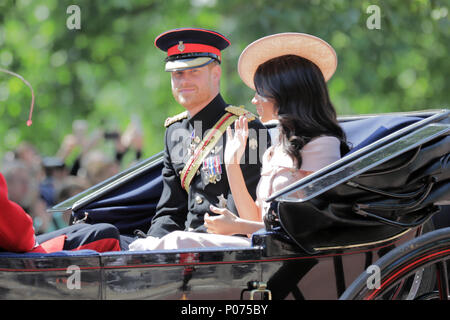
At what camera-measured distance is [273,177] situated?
9.98 ft

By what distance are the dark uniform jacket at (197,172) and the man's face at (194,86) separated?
0.05 meters

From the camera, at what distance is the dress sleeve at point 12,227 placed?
2.62m

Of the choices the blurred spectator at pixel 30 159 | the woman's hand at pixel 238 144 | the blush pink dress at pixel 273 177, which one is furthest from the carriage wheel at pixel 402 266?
the blurred spectator at pixel 30 159

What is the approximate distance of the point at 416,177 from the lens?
9.29 ft

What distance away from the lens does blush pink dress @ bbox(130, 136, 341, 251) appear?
2.82 meters

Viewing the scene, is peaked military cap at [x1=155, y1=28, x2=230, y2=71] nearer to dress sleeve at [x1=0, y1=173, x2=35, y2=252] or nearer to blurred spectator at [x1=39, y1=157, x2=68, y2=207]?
dress sleeve at [x1=0, y1=173, x2=35, y2=252]

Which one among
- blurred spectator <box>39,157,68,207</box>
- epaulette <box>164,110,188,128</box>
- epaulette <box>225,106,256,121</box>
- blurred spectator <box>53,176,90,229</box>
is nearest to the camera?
epaulette <box>225,106,256,121</box>

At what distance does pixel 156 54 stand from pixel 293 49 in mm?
7173

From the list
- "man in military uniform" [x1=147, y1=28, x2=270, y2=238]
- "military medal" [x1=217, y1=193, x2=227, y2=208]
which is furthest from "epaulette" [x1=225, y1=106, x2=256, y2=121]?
"military medal" [x1=217, y1=193, x2=227, y2=208]

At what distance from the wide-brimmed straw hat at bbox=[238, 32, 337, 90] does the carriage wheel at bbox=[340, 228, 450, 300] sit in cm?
96

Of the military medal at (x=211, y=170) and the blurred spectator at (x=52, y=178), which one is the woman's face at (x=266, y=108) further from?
the blurred spectator at (x=52, y=178)

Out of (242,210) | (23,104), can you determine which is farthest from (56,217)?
(23,104)

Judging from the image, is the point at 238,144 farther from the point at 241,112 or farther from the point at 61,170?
the point at 61,170
